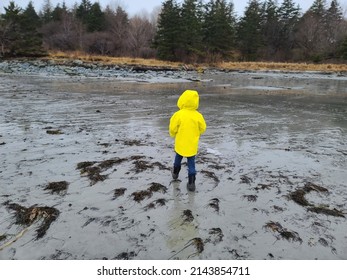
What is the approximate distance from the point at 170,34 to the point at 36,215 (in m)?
48.1

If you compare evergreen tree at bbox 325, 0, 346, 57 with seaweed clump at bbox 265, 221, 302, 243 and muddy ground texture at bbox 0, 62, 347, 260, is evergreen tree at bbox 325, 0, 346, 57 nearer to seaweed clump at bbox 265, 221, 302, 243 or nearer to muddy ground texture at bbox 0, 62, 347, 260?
muddy ground texture at bbox 0, 62, 347, 260

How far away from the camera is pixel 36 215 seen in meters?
3.73

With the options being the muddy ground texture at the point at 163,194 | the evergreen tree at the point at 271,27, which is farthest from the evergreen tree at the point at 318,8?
the muddy ground texture at the point at 163,194

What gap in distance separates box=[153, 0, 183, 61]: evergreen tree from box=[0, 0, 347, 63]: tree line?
145 mm

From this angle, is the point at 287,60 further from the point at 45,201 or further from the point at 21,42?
the point at 45,201

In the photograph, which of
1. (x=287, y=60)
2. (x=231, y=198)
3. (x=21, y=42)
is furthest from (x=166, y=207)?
(x=287, y=60)

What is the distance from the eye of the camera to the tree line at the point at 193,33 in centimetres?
4878

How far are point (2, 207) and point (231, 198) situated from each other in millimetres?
2923

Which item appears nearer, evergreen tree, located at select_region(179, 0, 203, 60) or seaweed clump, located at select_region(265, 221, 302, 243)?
seaweed clump, located at select_region(265, 221, 302, 243)

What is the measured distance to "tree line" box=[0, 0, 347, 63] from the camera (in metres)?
48.8

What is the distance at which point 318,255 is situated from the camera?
3178mm

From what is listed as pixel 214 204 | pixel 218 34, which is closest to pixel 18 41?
pixel 218 34

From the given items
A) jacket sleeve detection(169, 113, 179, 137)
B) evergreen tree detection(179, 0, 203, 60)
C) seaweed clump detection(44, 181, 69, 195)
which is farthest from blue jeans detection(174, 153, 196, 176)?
evergreen tree detection(179, 0, 203, 60)

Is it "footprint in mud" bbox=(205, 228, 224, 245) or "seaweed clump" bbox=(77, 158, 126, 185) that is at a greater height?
"seaweed clump" bbox=(77, 158, 126, 185)
